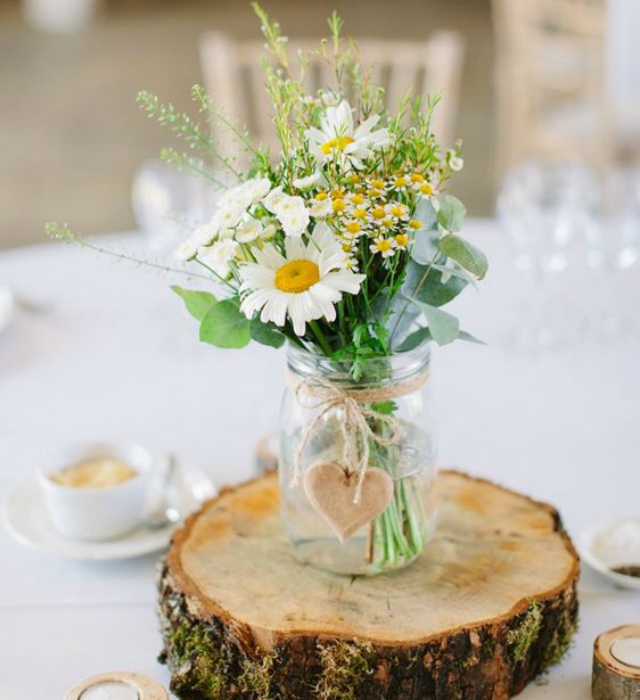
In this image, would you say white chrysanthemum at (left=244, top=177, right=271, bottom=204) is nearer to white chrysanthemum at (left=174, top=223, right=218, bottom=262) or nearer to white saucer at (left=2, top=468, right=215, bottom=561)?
white chrysanthemum at (left=174, top=223, right=218, bottom=262)

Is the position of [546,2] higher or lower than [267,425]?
higher

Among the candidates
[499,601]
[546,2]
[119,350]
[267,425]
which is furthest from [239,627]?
[546,2]

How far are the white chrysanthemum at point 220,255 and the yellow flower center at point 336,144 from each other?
11 centimetres

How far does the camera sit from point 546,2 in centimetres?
344

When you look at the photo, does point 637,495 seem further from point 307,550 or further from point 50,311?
point 50,311

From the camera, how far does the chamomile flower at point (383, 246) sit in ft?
2.85

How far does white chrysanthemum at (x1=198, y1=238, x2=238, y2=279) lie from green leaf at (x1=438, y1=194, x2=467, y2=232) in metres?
0.19

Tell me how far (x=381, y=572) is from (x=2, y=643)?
14.9 inches

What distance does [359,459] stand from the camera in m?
0.98

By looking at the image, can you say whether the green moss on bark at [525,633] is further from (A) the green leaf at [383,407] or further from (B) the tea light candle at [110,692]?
(B) the tea light candle at [110,692]

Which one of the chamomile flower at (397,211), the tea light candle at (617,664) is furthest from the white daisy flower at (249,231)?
the tea light candle at (617,664)

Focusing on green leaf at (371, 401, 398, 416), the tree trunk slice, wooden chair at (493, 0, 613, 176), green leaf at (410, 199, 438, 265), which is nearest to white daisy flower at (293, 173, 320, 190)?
green leaf at (410, 199, 438, 265)

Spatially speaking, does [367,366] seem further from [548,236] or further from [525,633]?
[548,236]

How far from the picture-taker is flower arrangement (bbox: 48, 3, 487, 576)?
2.89 ft
